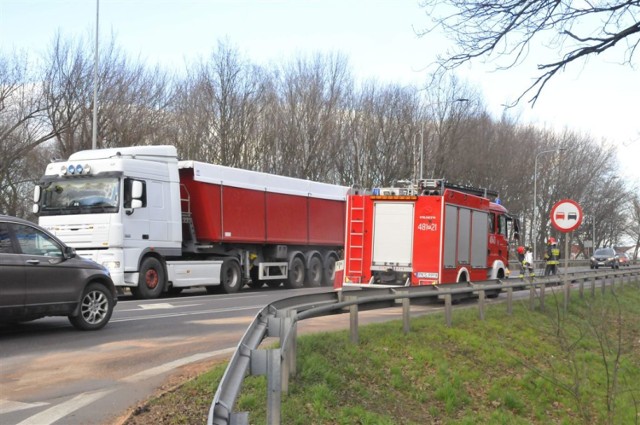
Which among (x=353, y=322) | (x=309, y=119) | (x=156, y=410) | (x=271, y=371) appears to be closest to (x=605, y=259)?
(x=309, y=119)

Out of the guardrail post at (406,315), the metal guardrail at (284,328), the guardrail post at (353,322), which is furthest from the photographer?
the guardrail post at (406,315)

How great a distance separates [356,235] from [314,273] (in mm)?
8201

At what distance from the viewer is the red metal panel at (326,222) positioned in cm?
2483

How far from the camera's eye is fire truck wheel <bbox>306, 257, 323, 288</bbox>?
965 inches

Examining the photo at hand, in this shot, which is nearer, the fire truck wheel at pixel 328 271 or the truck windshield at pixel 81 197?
the truck windshield at pixel 81 197

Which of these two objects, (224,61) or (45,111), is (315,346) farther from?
(224,61)

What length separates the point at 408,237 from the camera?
16.5 metres

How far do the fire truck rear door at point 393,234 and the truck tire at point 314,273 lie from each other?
25.9 feet

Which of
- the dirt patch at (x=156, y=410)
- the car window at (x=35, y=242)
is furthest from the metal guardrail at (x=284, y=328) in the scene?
the car window at (x=35, y=242)

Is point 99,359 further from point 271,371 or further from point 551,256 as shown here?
point 551,256

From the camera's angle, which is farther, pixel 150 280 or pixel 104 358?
pixel 150 280

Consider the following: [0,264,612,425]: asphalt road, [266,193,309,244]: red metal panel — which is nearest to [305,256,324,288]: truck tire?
[266,193,309,244]: red metal panel

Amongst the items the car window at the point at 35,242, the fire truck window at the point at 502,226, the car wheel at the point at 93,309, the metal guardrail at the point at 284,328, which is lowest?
the car wheel at the point at 93,309

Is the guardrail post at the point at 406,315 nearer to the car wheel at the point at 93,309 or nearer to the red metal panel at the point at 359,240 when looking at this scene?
the car wheel at the point at 93,309
